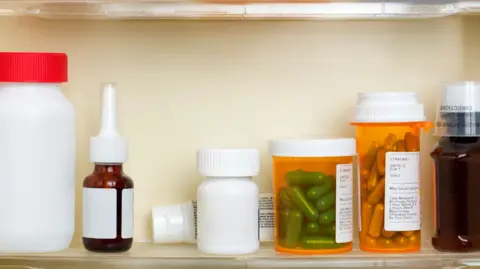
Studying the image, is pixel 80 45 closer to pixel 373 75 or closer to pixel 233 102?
pixel 233 102

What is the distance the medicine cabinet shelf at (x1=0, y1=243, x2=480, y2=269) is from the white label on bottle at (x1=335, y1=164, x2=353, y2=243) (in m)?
0.02

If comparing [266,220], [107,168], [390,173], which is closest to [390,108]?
[390,173]

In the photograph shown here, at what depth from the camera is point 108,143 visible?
74 centimetres

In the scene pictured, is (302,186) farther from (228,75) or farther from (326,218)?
(228,75)

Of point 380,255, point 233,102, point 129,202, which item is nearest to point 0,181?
point 129,202

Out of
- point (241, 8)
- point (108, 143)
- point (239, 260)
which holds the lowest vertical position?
point (239, 260)

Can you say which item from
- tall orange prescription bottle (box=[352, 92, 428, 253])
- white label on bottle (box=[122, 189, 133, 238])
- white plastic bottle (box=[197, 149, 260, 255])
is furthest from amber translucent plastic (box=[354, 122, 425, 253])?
white label on bottle (box=[122, 189, 133, 238])

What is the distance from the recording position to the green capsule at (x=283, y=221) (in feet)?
2.38

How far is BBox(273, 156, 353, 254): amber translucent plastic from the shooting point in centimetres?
72

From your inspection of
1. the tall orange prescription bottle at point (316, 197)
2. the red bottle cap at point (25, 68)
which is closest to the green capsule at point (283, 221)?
the tall orange prescription bottle at point (316, 197)

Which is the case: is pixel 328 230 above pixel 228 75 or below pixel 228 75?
below

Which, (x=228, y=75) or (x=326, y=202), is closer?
(x=326, y=202)

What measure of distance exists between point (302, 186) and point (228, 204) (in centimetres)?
7

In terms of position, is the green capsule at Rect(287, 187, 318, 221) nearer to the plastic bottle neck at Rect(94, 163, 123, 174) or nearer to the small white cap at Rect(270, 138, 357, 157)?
the small white cap at Rect(270, 138, 357, 157)
